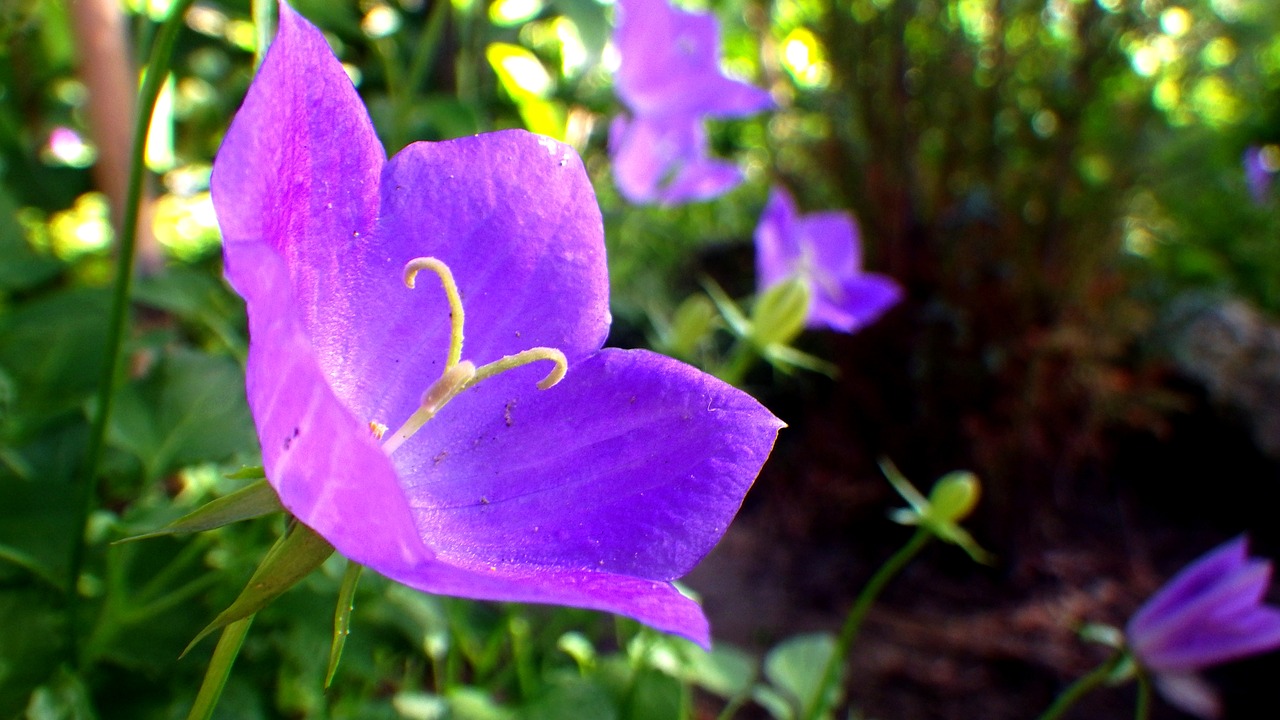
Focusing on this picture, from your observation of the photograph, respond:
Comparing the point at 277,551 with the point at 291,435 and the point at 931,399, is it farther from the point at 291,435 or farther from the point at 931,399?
the point at 931,399

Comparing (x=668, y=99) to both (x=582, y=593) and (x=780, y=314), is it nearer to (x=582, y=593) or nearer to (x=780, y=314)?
(x=780, y=314)

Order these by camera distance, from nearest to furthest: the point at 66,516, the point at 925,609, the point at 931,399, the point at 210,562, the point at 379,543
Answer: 1. the point at 379,543
2. the point at 66,516
3. the point at 210,562
4. the point at 925,609
5. the point at 931,399

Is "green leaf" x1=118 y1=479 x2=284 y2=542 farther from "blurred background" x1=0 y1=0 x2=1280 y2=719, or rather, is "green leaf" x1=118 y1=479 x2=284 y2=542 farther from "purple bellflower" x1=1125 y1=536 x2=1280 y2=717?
"purple bellflower" x1=1125 y1=536 x2=1280 y2=717

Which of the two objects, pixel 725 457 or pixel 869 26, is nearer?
pixel 725 457

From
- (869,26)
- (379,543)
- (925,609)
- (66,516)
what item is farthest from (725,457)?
(869,26)

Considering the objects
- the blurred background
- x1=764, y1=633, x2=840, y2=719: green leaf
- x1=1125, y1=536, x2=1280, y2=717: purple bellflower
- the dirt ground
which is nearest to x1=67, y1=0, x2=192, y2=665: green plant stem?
Answer: the blurred background

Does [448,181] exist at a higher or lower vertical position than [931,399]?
higher
